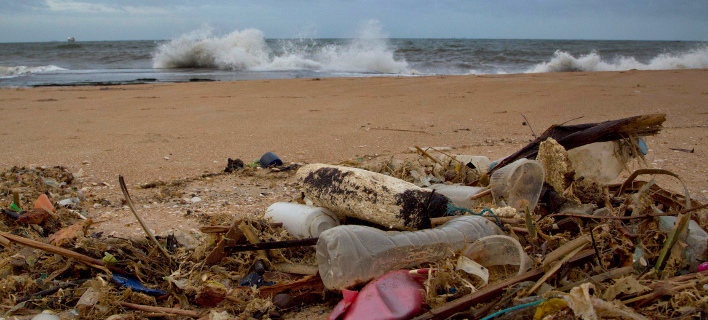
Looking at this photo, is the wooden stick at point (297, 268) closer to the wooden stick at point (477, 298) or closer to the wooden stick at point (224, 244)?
the wooden stick at point (224, 244)

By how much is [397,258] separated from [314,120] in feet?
13.6

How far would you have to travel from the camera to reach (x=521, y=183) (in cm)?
231

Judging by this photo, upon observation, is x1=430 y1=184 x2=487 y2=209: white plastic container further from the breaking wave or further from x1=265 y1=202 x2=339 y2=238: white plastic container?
the breaking wave

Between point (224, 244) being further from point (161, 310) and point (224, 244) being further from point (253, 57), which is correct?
point (253, 57)

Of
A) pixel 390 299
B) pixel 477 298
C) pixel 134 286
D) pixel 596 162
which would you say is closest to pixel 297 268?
pixel 390 299

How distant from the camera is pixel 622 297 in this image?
4.86ft

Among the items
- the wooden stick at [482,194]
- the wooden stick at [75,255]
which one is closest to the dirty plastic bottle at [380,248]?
the wooden stick at [482,194]

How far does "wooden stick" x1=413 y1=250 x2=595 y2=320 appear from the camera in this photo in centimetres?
143

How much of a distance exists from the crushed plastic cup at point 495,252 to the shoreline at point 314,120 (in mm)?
2058

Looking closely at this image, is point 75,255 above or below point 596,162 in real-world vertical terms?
below

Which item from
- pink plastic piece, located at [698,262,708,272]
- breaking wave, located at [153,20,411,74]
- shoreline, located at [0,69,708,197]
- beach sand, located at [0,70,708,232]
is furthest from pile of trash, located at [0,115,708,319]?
breaking wave, located at [153,20,411,74]

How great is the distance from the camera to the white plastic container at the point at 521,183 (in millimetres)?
2285

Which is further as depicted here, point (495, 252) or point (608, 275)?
point (495, 252)

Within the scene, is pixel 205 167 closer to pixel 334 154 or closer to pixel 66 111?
pixel 334 154
